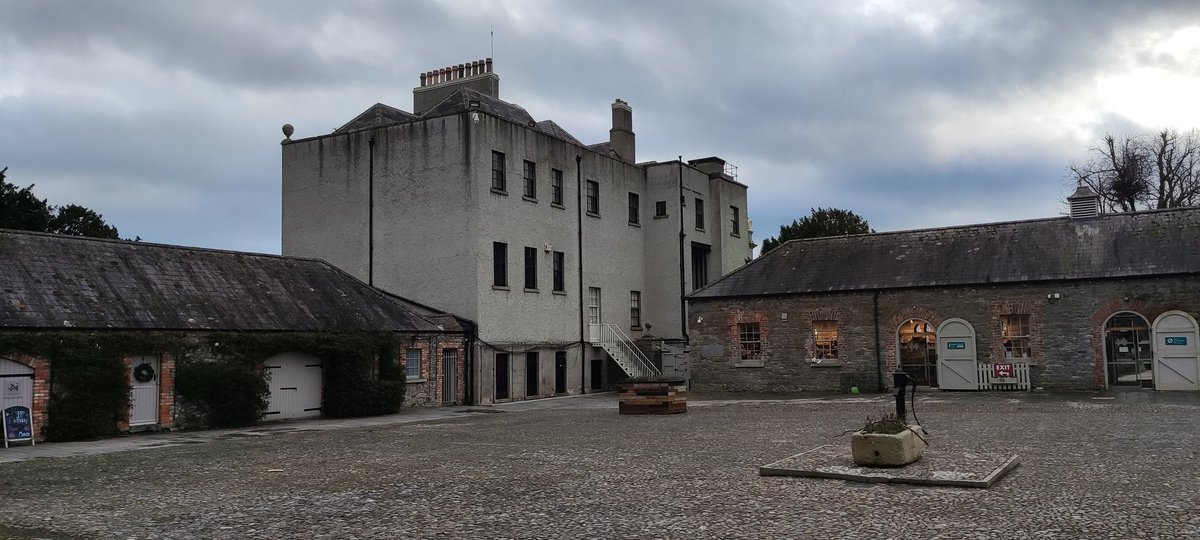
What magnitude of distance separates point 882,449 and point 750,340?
1941 cm

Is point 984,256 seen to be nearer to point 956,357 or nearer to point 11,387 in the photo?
point 956,357

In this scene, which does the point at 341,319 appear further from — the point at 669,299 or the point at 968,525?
the point at 968,525

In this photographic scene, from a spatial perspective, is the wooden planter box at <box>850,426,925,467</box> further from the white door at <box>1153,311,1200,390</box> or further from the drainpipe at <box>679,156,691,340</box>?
the drainpipe at <box>679,156,691,340</box>

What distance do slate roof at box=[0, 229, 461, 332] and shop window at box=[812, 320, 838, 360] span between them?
36.2ft

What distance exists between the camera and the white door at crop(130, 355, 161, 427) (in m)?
18.8

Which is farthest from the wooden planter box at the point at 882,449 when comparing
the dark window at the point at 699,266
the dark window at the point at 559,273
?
the dark window at the point at 699,266

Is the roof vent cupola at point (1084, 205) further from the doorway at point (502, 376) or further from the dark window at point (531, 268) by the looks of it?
the doorway at point (502, 376)

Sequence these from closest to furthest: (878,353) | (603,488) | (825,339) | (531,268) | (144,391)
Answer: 1. (603,488)
2. (144,391)
3. (878,353)
4. (825,339)
5. (531,268)

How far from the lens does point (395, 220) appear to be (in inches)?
1121

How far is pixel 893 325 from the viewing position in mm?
27484

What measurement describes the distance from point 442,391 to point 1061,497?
19.3 metres

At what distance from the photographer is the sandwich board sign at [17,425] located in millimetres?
16328

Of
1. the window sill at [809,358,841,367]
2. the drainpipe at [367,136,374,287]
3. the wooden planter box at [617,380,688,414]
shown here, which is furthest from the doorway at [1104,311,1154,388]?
the drainpipe at [367,136,374,287]

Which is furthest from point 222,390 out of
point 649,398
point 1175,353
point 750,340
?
point 1175,353
